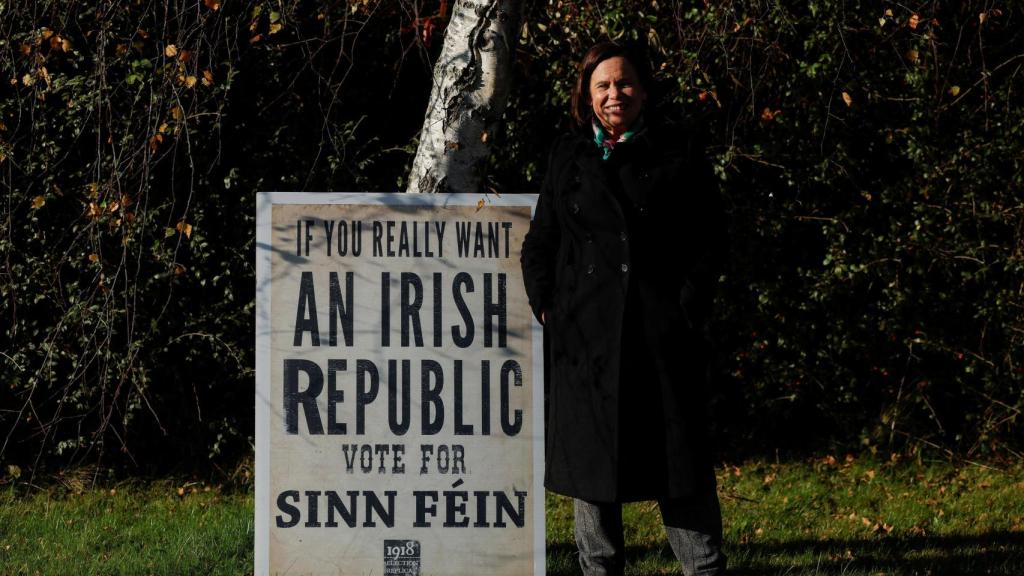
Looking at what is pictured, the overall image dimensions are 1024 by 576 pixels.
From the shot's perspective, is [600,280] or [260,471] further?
[260,471]

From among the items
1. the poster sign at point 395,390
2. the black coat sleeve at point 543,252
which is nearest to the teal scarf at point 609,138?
the black coat sleeve at point 543,252

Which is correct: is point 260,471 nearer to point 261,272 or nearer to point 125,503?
point 261,272

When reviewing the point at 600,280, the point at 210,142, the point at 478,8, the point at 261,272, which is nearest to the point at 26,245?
the point at 210,142

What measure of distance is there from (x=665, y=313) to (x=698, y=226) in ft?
0.95

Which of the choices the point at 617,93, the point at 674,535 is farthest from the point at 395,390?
the point at 617,93

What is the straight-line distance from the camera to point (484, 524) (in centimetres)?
386

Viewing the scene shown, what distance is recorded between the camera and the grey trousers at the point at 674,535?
3219 millimetres

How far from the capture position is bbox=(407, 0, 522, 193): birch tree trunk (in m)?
4.08

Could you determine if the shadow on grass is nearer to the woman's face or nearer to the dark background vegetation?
the dark background vegetation

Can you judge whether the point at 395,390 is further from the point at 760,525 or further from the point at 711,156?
the point at 711,156

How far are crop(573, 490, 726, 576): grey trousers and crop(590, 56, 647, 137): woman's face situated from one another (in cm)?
112

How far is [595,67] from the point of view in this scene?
3396 millimetres

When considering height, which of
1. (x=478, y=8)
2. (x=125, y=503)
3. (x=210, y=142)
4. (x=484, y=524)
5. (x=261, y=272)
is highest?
(x=478, y=8)

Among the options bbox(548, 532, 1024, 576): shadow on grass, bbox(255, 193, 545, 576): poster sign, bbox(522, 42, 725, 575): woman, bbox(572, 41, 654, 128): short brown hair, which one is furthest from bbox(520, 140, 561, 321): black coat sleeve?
bbox(548, 532, 1024, 576): shadow on grass
